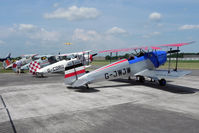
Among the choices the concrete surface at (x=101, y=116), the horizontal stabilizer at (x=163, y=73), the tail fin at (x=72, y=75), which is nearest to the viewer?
the concrete surface at (x=101, y=116)

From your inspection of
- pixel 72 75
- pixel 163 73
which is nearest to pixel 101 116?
pixel 72 75

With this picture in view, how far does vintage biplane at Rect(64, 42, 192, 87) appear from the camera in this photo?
32.3 ft

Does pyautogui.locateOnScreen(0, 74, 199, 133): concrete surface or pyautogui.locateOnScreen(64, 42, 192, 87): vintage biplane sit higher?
pyautogui.locateOnScreen(64, 42, 192, 87): vintage biplane

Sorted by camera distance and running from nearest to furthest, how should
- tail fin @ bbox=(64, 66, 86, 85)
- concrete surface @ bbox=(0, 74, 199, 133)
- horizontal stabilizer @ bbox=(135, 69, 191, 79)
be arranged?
concrete surface @ bbox=(0, 74, 199, 133) < tail fin @ bbox=(64, 66, 86, 85) < horizontal stabilizer @ bbox=(135, 69, 191, 79)

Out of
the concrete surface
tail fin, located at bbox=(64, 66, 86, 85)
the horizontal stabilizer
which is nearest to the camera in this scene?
the concrete surface

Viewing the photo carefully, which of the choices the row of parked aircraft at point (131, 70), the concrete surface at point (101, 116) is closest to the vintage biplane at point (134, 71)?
the row of parked aircraft at point (131, 70)

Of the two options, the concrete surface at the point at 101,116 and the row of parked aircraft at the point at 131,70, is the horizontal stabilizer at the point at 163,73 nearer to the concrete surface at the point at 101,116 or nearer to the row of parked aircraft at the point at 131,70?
the row of parked aircraft at the point at 131,70

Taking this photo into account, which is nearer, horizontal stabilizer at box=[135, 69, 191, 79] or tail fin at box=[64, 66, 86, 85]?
tail fin at box=[64, 66, 86, 85]

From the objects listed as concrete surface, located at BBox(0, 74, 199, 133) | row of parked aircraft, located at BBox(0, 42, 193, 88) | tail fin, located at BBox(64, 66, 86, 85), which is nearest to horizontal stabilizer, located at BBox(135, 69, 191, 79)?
row of parked aircraft, located at BBox(0, 42, 193, 88)

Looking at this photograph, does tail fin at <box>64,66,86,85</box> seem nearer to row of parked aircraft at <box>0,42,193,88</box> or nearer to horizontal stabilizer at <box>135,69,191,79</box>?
row of parked aircraft at <box>0,42,193,88</box>

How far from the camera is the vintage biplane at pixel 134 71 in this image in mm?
9836

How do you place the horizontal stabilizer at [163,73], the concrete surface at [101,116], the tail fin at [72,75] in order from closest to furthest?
the concrete surface at [101,116] < the tail fin at [72,75] < the horizontal stabilizer at [163,73]

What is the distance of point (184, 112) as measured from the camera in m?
5.93

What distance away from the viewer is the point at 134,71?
481 inches
